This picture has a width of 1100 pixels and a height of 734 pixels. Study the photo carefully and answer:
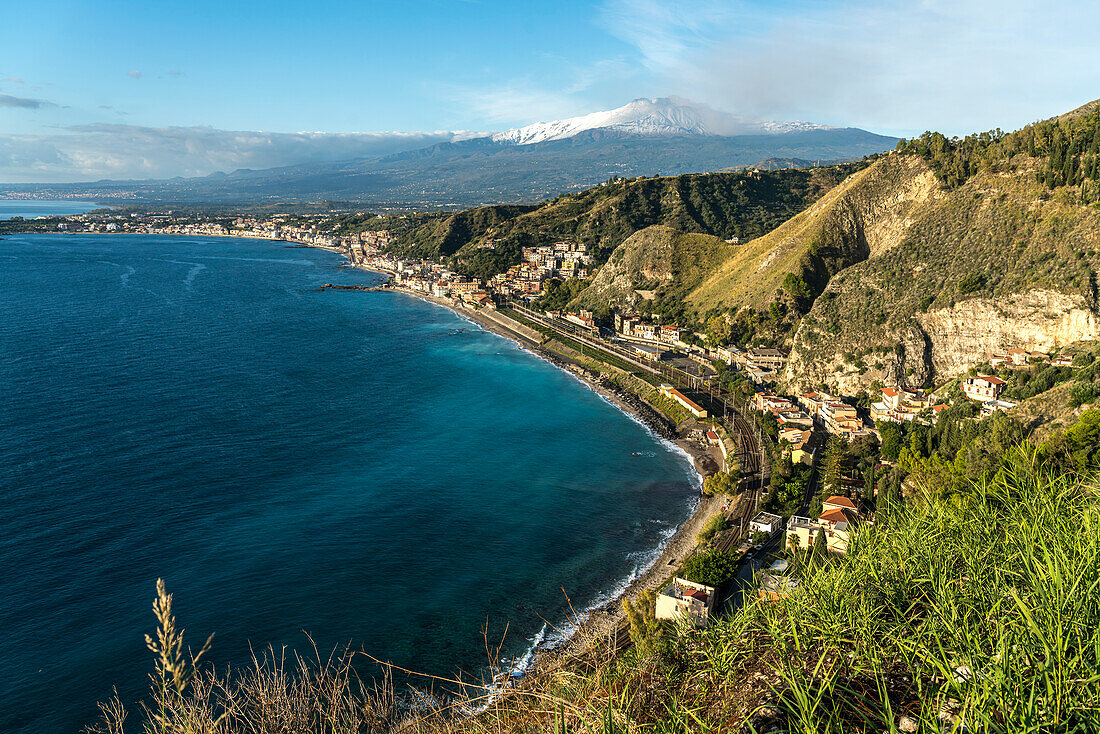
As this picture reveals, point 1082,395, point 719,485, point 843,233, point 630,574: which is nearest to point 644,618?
point 630,574

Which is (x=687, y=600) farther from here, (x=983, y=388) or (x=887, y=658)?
(x=983, y=388)

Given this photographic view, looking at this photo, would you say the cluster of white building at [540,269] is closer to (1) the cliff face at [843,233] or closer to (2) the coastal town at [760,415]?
(2) the coastal town at [760,415]

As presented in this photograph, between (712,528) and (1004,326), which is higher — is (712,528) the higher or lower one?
the lower one

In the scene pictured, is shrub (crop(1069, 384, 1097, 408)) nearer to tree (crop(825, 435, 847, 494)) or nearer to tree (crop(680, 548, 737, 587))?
tree (crop(825, 435, 847, 494))

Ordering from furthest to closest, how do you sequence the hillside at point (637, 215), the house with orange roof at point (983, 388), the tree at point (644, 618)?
the hillside at point (637, 215)
the house with orange roof at point (983, 388)
the tree at point (644, 618)

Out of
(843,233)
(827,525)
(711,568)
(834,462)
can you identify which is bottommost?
(711,568)

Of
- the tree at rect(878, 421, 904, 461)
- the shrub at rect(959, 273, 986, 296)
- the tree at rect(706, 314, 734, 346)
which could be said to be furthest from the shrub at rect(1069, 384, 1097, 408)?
the tree at rect(706, 314, 734, 346)

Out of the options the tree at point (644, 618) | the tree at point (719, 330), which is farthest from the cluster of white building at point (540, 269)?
the tree at point (644, 618)

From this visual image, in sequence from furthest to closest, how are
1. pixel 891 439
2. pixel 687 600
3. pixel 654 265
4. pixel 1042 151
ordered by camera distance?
pixel 654 265
pixel 1042 151
pixel 891 439
pixel 687 600
